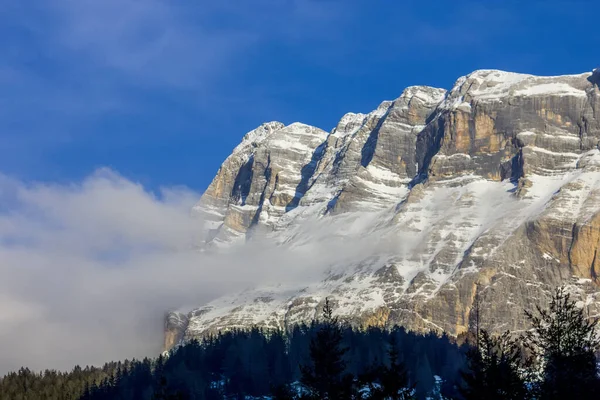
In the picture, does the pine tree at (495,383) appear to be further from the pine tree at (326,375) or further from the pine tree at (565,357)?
the pine tree at (326,375)

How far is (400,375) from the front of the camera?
78.8 metres

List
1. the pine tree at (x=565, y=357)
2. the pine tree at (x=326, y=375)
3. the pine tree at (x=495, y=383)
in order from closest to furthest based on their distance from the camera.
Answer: the pine tree at (x=565, y=357), the pine tree at (x=495, y=383), the pine tree at (x=326, y=375)

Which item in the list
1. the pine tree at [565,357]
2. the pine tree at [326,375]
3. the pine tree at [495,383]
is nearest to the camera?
the pine tree at [565,357]

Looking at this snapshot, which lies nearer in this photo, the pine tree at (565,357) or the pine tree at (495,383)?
the pine tree at (565,357)

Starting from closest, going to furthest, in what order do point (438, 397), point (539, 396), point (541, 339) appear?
1. point (539, 396)
2. point (541, 339)
3. point (438, 397)

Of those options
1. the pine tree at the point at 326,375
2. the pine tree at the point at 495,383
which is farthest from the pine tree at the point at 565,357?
the pine tree at the point at 326,375

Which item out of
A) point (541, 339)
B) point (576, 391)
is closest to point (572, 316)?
point (541, 339)

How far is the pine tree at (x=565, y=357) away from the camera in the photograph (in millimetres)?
71062

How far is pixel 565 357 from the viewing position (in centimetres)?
7606

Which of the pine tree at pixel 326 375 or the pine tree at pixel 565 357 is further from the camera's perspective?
the pine tree at pixel 326 375

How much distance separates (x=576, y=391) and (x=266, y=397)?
131145mm

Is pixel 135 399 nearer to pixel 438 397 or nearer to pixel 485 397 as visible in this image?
pixel 438 397

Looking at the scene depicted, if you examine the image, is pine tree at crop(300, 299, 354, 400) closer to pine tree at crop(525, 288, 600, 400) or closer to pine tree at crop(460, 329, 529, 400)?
pine tree at crop(460, 329, 529, 400)

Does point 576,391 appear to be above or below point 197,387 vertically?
below
